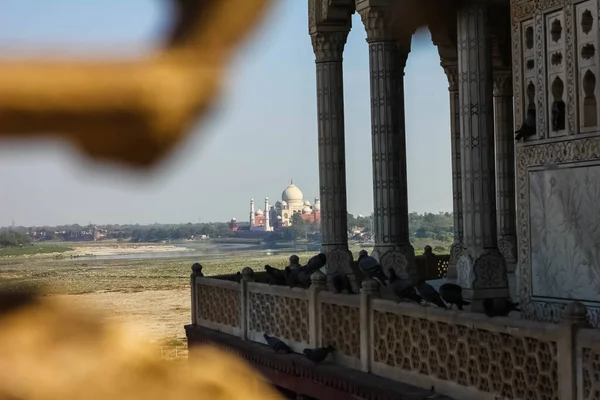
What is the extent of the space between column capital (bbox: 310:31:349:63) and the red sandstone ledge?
431cm

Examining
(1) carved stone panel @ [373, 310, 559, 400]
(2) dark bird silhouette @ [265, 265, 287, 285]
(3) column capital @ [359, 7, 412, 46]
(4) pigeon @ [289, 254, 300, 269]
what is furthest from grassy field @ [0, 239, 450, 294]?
(3) column capital @ [359, 7, 412, 46]

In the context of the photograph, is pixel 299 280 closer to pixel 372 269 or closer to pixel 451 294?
pixel 372 269

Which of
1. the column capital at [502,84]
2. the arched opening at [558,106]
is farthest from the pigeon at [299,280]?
the column capital at [502,84]

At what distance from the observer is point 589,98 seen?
7137 mm

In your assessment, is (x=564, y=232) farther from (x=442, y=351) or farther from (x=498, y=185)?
(x=498, y=185)

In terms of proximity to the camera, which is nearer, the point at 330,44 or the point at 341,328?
the point at 341,328

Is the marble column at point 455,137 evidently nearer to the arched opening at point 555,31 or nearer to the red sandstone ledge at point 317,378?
the red sandstone ledge at point 317,378

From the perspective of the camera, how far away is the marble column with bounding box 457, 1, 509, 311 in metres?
9.41

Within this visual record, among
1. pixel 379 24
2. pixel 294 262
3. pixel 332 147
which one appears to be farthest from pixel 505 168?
pixel 294 262

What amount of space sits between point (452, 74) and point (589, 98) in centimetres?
782

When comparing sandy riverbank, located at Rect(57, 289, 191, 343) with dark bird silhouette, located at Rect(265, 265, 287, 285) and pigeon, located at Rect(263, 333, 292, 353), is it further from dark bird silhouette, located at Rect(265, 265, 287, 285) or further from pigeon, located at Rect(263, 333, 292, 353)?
dark bird silhouette, located at Rect(265, 265, 287, 285)

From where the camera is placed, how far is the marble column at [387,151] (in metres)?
11.1

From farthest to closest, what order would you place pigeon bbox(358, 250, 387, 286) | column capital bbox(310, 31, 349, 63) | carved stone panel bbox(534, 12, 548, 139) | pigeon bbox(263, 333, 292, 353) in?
column capital bbox(310, 31, 349, 63) < pigeon bbox(358, 250, 387, 286) < pigeon bbox(263, 333, 292, 353) < carved stone panel bbox(534, 12, 548, 139)

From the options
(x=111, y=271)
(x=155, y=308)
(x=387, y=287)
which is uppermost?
(x=387, y=287)
